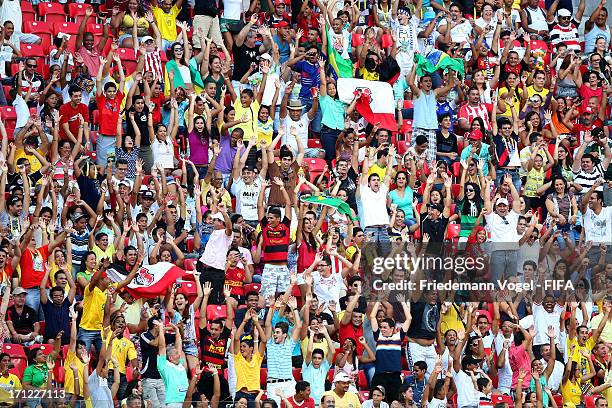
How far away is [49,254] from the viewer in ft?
68.9

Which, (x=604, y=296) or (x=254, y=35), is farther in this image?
(x=254, y=35)

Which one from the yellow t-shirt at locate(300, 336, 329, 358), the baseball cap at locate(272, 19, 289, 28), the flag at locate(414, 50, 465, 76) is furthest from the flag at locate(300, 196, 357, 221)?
the baseball cap at locate(272, 19, 289, 28)

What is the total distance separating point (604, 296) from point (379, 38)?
4835mm

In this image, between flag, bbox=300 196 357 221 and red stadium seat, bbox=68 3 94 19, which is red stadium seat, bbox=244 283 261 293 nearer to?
flag, bbox=300 196 357 221

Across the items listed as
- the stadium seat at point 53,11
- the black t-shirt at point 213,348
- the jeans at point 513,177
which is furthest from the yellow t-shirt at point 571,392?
the stadium seat at point 53,11

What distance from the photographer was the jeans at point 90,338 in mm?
20328

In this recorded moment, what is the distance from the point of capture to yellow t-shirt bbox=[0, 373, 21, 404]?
18953 millimetres

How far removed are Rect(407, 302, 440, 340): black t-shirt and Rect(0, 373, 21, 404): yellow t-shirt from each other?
4.59 metres

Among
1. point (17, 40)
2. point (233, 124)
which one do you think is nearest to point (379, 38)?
point (233, 124)

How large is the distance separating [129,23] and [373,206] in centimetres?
411

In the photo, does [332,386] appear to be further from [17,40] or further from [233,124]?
[17,40]

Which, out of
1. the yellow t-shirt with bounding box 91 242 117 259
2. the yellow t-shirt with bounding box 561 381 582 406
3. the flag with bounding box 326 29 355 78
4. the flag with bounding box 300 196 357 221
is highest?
the flag with bounding box 326 29 355 78

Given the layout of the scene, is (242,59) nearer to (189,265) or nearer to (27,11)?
(27,11)

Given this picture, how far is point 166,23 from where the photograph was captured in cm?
2423
